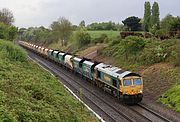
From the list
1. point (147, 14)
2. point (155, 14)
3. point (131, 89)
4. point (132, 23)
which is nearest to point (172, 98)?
point (131, 89)

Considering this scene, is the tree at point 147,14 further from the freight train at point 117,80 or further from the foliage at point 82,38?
the freight train at point 117,80

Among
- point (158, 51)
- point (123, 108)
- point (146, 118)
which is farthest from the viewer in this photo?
point (158, 51)

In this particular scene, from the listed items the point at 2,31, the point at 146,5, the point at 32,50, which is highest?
the point at 146,5

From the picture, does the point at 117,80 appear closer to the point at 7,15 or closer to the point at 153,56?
the point at 153,56

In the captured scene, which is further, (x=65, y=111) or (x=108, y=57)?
(x=108, y=57)

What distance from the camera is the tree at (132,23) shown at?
288 ft

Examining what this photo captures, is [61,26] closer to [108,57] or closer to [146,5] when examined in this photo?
[146,5]

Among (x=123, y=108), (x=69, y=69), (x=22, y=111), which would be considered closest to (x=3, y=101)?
(x=22, y=111)

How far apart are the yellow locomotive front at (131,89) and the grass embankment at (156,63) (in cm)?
244

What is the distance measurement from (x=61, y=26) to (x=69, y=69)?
53.7 metres

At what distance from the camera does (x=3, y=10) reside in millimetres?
123812

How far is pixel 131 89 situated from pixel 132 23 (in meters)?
57.8

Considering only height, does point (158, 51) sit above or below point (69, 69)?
above

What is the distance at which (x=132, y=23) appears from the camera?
88.1 metres
